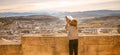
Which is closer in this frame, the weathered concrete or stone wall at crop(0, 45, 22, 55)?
the weathered concrete

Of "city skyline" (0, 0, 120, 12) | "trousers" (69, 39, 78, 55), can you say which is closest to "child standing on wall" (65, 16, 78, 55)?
"trousers" (69, 39, 78, 55)

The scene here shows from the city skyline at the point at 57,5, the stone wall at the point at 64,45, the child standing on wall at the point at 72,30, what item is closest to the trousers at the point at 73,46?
the child standing on wall at the point at 72,30

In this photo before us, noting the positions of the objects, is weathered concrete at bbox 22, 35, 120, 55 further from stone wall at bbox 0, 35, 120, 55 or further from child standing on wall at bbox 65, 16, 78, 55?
child standing on wall at bbox 65, 16, 78, 55

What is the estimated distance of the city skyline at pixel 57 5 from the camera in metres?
7.73

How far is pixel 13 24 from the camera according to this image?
25.7ft

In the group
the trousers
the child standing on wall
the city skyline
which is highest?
the city skyline

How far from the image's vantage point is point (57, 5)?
7777mm

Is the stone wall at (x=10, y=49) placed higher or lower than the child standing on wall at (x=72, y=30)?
lower

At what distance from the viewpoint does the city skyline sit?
25.4 feet

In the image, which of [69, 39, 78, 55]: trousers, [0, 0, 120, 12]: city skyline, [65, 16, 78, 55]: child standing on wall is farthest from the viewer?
[0, 0, 120, 12]: city skyline

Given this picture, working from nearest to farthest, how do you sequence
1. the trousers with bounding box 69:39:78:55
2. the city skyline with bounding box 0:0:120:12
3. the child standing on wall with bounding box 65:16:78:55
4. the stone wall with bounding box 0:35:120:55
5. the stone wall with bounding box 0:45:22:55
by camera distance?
the child standing on wall with bounding box 65:16:78:55
the trousers with bounding box 69:39:78:55
the stone wall with bounding box 0:35:120:55
the stone wall with bounding box 0:45:22:55
the city skyline with bounding box 0:0:120:12

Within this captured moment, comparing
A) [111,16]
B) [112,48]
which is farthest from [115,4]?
[112,48]

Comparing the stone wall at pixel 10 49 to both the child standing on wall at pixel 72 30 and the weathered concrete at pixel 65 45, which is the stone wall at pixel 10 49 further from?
the child standing on wall at pixel 72 30

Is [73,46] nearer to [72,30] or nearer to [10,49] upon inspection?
[72,30]
